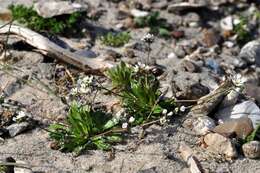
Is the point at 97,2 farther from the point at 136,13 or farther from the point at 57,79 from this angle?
the point at 57,79

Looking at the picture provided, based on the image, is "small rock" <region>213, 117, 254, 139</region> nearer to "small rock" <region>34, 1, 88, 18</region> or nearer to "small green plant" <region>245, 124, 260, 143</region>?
"small green plant" <region>245, 124, 260, 143</region>

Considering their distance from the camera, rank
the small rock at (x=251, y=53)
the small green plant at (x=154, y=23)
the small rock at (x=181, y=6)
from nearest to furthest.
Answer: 1. the small rock at (x=251, y=53)
2. the small green plant at (x=154, y=23)
3. the small rock at (x=181, y=6)

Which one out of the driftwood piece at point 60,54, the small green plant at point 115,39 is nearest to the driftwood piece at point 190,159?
the driftwood piece at point 60,54

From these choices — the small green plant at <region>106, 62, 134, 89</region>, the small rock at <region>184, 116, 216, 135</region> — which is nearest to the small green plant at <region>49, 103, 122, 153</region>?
the small green plant at <region>106, 62, 134, 89</region>

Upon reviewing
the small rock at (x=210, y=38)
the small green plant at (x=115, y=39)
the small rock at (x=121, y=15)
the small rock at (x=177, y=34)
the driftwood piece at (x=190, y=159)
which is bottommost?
the driftwood piece at (x=190, y=159)

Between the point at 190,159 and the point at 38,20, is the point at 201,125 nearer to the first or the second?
the point at 190,159

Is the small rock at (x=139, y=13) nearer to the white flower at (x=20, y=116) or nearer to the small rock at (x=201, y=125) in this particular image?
the small rock at (x=201, y=125)

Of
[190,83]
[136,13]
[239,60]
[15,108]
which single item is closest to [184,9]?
[136,13]
